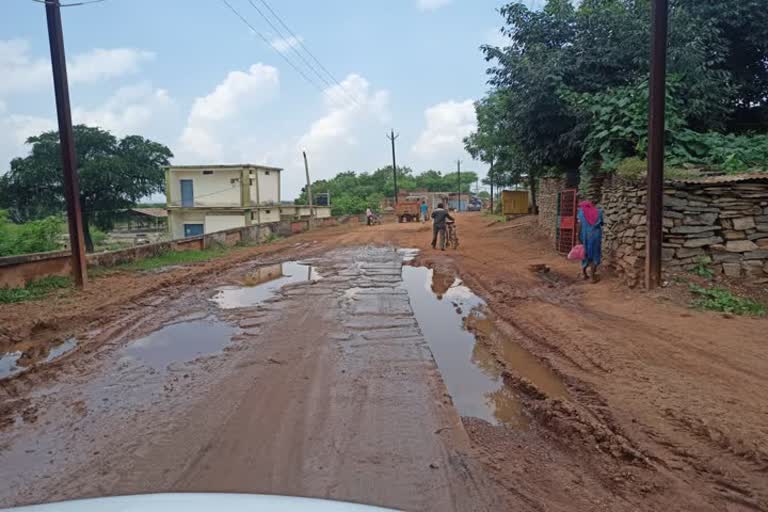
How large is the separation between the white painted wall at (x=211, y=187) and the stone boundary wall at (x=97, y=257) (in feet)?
51.9

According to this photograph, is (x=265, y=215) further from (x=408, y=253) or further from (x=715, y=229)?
(x=715, y=229)

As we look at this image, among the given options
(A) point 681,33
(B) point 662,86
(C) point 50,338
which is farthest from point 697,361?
(A) point 681,33

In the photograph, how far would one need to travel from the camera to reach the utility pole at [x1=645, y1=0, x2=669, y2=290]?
845 cm

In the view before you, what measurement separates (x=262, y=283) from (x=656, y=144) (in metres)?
8.47

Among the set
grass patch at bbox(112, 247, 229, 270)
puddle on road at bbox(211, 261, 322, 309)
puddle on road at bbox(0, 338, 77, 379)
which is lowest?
puddle on road at bbox(0, 338, 77, 379)

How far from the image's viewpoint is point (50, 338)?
286 inches

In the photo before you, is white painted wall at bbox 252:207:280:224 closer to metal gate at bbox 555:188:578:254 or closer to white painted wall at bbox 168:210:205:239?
white painted wall at bbox 168:210:205:239

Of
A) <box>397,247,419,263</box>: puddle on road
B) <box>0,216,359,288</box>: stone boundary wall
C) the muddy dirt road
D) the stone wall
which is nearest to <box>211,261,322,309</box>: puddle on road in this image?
the muddy dirt road

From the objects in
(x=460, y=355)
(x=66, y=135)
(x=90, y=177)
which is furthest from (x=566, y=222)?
(x=90, y=177)

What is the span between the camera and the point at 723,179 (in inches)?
338

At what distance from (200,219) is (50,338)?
1432 inches

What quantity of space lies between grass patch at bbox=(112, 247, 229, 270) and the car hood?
13.6 m

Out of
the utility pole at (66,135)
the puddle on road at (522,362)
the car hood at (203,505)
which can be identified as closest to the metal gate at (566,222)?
the puddle on road at (522,362)

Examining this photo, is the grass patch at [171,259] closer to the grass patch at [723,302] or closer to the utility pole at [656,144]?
the utility pole at [656,144]
